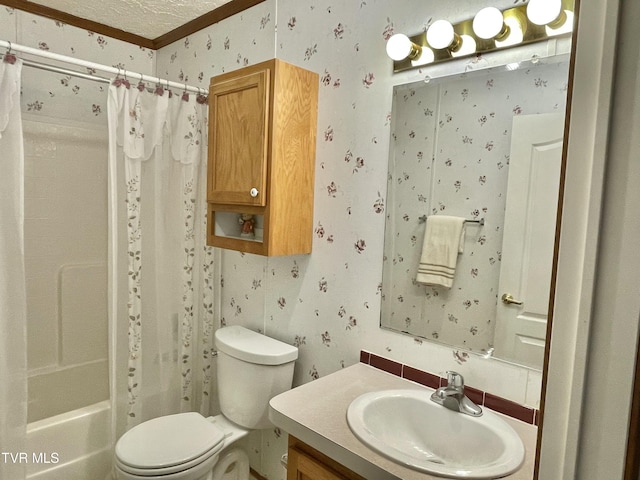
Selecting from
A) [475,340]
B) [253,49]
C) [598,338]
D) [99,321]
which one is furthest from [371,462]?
[99,321]

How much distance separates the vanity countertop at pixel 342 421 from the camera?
964mm

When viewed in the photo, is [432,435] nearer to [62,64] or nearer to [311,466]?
[311,466]

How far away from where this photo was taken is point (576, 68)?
0.41m

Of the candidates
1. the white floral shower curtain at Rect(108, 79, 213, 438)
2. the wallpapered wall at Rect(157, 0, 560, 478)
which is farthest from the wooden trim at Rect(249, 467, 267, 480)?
the white floral shower curtain at Rect(108, 79, 213, 438)

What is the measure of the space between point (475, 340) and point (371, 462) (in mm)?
539

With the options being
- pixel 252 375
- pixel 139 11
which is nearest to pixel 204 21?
pixel 139 11

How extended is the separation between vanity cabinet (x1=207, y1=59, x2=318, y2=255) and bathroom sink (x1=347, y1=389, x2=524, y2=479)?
2.31 feet

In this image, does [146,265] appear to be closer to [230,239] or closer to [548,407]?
[230,239]

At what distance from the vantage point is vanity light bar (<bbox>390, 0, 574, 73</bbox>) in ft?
3.67

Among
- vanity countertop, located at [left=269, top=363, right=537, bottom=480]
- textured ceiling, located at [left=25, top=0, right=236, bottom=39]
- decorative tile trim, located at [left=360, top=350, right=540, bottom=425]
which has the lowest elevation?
vanity countertop, located at [left=269, top=363, right=537, bottom=480]

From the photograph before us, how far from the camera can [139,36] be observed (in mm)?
2584

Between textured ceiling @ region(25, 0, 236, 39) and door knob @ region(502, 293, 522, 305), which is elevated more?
textured ceiling @ region(25, 0, 236, 39)

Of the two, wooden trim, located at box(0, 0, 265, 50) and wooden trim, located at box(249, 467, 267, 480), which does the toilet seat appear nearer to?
wooden trim, located at box(249, 467, 267, 480)

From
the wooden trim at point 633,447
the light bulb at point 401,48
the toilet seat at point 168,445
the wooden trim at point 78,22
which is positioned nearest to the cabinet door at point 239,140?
the light bulb at point 401,48
